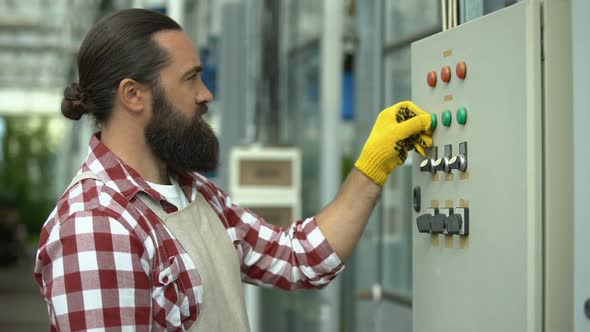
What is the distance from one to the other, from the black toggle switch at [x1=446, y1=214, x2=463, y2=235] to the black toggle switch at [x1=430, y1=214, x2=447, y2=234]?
3cm

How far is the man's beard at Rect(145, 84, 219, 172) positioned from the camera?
7.86ft

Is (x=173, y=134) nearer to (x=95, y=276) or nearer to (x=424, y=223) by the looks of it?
(x=95, y=276)

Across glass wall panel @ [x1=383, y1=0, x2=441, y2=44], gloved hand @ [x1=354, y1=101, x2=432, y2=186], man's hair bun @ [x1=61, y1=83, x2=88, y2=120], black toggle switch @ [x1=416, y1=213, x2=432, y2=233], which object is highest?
glass wall panel @ [x1=383, y1=0, x2=441, y2=44]

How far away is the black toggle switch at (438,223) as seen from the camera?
2158mm

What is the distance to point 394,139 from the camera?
2305 mm

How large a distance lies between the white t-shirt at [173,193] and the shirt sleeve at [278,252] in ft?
0.62

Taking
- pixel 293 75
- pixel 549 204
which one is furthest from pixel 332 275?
pixel 293 75

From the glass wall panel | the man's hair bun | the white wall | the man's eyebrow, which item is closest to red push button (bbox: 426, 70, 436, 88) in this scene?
the white wall

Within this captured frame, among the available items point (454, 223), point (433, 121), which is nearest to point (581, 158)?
A: point (454, 223)

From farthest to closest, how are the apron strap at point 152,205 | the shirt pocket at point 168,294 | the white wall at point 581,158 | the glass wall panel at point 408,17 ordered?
the glass wall panel at point 408,17 → the apron strap at point 152,205 → the shirt pocket at point 168,294 → the white wall at point 581,158

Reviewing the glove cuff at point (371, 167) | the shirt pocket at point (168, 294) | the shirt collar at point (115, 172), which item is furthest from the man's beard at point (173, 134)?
the glove cuff at point (371, 167)

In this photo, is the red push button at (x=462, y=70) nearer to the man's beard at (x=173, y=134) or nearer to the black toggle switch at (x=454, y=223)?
the black toggle switch at (x=454, y=223)

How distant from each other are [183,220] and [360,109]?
2.72m

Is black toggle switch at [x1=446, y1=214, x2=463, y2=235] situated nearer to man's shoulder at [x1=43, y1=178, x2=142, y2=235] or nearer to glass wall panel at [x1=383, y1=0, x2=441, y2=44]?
man's shoulder at [x1=43, y1=178, x2=142, y2=235]
